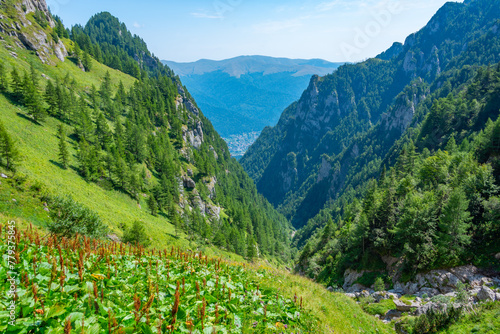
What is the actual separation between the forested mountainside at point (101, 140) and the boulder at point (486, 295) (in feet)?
113

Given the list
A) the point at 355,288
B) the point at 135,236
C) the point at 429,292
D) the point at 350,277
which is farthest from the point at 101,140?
the point at 429,292

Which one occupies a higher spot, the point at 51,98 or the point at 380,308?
the point at 51,98

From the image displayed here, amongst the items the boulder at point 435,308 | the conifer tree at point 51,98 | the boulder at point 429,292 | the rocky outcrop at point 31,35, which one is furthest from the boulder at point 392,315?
the rocky outcrop at point 31,35

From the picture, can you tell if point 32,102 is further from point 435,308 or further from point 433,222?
point 433,222

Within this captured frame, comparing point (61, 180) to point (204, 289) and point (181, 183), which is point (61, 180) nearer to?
point (204, 289)

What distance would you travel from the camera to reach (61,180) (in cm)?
4397

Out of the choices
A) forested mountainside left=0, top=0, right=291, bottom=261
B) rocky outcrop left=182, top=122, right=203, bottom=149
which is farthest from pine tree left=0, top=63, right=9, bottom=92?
rocky outcrop left=182, top=122, right=203, bottom=149

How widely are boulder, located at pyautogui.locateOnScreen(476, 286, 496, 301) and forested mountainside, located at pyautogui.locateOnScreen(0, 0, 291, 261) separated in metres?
34.5

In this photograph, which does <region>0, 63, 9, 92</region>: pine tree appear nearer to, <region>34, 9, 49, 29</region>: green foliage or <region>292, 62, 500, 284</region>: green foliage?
<region>34, 9, 49, 29</region>: green foliage

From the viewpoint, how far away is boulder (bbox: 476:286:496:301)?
1664 cm

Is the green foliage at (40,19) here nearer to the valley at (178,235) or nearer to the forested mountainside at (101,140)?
the forested mountainside at (101,140)

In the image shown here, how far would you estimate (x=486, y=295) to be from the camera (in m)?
17.0

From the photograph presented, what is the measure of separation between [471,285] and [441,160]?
36.1 meters

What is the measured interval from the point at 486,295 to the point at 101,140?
90871 mm
